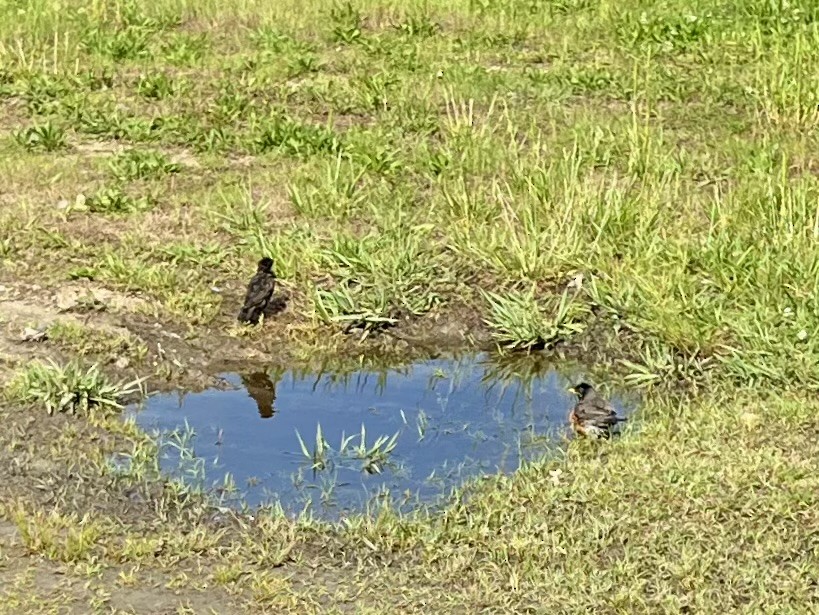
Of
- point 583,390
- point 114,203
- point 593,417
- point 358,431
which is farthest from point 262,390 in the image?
point 114,203

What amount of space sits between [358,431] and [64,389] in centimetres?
140

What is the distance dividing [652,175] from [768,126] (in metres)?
1.73

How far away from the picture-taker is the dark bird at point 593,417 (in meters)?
6.87

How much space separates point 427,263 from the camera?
8734mm

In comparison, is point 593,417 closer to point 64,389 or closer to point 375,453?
point 375,453

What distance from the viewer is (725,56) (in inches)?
505

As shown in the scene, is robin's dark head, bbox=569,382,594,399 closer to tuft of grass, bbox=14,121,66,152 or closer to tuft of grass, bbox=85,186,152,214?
tuft of grass, bbox=85,186,152,214

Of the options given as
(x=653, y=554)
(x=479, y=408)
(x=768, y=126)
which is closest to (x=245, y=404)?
(x=479, y=408)

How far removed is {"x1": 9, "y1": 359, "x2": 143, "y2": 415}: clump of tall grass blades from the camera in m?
6.98

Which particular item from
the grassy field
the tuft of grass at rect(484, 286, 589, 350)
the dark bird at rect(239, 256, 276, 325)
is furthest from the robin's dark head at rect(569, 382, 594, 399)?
the dark bird at rect(239, 256, 276, 325)

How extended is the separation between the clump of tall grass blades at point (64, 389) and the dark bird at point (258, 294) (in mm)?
1133

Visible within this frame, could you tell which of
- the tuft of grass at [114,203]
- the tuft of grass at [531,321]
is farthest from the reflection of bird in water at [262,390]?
the tuft of grass at [114,203]

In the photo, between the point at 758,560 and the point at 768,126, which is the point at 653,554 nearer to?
the point at 758,560

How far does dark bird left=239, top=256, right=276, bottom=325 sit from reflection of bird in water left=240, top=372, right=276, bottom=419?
0.46m
